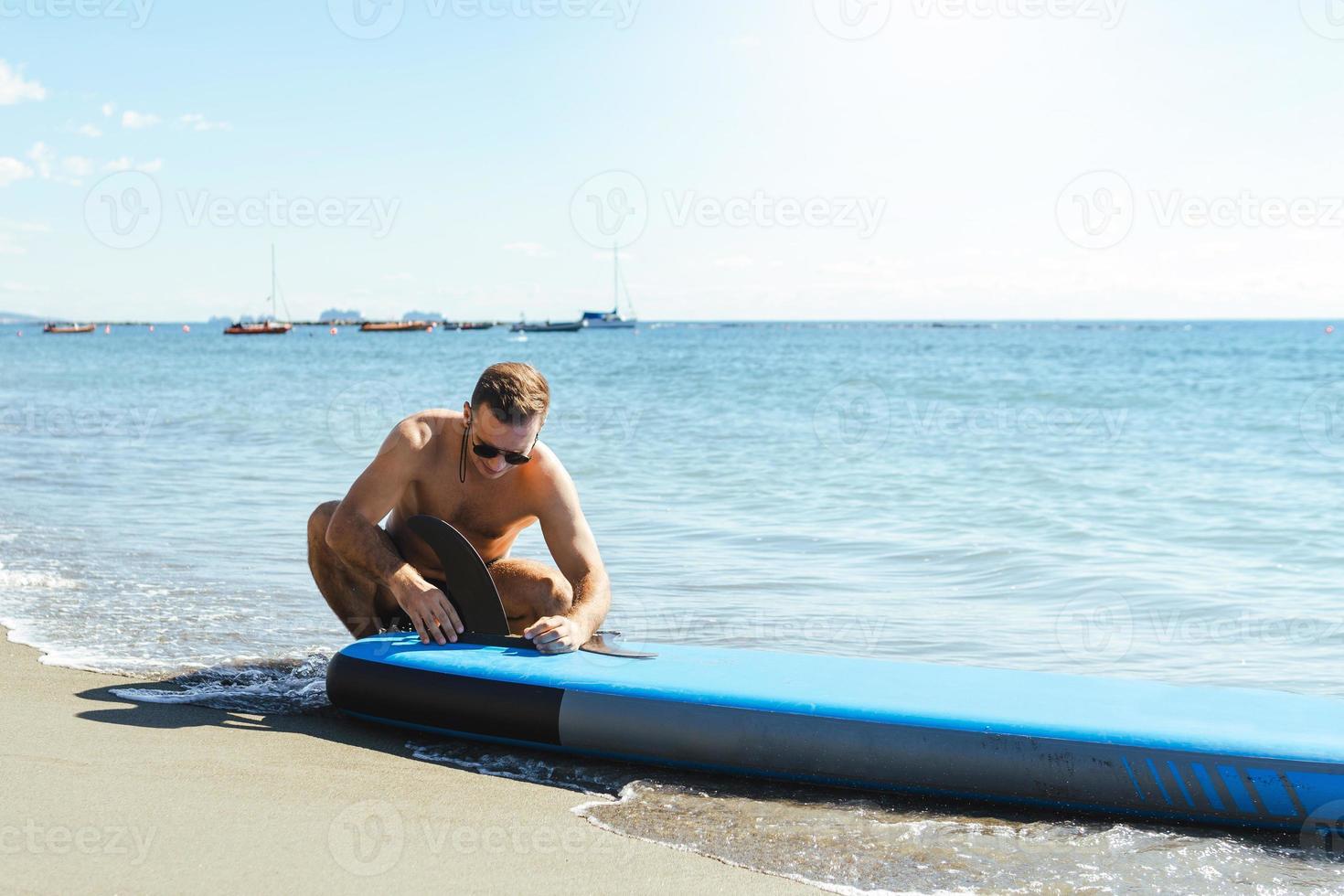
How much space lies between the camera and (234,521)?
835cm

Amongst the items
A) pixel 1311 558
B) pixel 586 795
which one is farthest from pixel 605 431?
pixel 586 795

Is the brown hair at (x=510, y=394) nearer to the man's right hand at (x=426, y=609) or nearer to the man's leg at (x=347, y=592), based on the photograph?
the man's right hand at (x=426, y=609)

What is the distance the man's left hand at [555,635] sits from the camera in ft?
12.8

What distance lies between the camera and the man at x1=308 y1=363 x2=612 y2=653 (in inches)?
154

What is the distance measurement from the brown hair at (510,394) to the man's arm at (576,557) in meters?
0.30

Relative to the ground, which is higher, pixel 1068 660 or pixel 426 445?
pixel 426 445

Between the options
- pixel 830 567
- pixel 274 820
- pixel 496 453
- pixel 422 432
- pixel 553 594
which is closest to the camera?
pixel 274 820

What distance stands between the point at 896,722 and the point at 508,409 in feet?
5.24

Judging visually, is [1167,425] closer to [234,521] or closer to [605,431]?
[605,431]

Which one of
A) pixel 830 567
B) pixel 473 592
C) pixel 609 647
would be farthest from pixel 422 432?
pixel 830 567

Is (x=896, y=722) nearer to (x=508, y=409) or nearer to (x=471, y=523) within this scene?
(x=508, y=409)

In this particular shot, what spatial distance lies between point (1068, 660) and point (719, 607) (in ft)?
5.84

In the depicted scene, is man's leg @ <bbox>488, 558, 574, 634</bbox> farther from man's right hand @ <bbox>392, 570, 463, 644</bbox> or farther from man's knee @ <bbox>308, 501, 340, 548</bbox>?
man's knee @ <bbox>308, 501, 340, 548</bbox>

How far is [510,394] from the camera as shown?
12.6 ft
